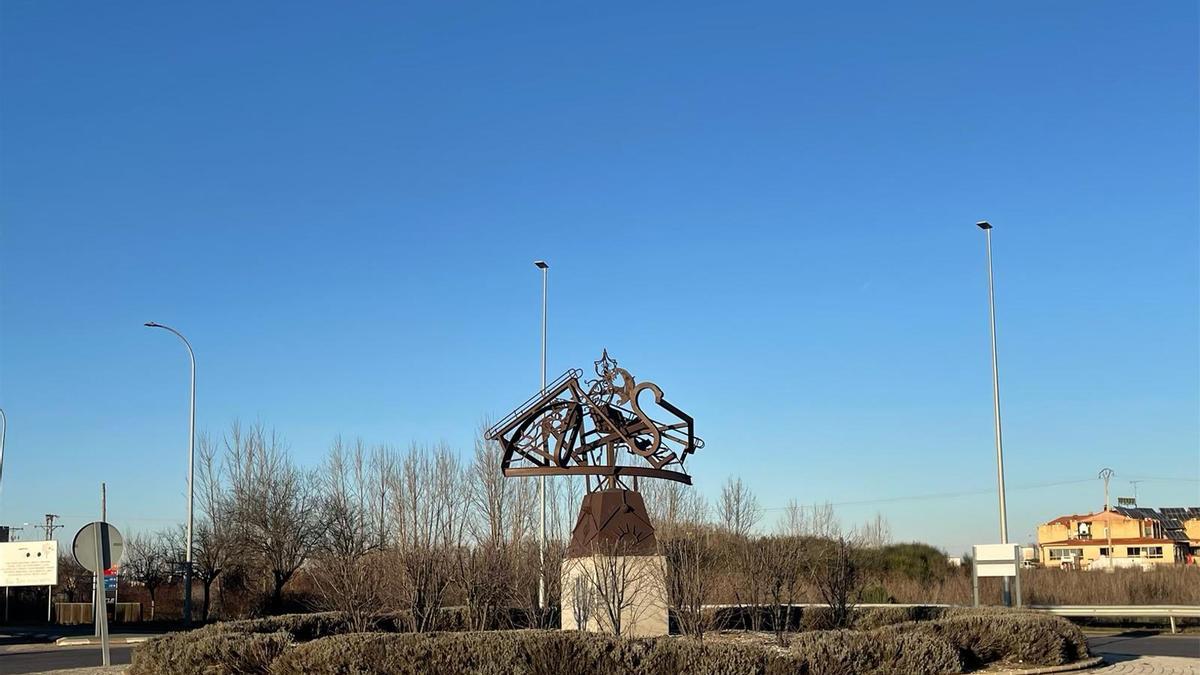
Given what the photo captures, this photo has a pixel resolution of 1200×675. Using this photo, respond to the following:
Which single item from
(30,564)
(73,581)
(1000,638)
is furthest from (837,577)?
(73,581)

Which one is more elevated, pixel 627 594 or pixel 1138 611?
pixel 627 594

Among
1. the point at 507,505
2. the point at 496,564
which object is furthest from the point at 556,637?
the point at 507,505

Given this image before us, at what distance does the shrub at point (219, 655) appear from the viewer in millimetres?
17031

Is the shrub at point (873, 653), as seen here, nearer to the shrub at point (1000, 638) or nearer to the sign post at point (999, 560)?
the shrub at point (1000, 638)

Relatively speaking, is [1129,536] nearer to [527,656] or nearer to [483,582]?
[483,582]

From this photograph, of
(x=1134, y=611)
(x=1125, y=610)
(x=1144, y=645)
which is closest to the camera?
(x=1144, y=645)

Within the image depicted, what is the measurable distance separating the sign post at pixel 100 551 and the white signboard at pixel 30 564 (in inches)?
1077

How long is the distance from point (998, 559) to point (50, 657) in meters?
23.4

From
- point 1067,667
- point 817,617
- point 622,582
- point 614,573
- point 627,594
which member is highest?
point 614,573

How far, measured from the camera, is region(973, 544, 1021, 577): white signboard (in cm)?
2752

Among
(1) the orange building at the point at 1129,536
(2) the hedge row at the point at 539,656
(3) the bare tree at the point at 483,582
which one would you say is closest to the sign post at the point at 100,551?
(2) the hedge row at the point at 539,656

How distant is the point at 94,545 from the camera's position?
16766 millimetres

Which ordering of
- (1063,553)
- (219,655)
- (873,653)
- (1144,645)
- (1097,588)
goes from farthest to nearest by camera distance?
(1063,553) → (1097,588) → (1144,645) → (873,653) → (219,655)

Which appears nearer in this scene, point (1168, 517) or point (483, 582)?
point (483, 582)
